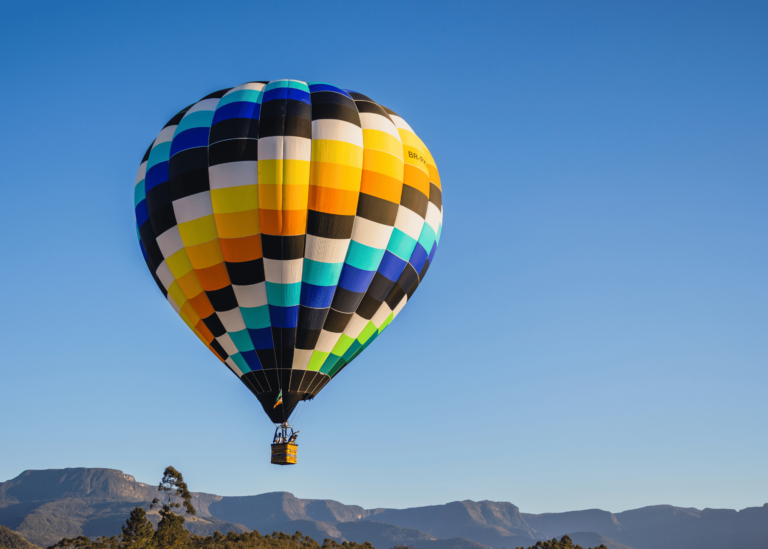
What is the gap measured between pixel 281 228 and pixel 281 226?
Answer: 55 mm

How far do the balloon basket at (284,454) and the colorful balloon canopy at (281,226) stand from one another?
2.73ft

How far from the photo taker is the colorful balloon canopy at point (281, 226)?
71.8ft

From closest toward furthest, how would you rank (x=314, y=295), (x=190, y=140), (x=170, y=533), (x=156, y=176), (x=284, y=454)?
(x=284, y=454) → (x=314, y=295) → (x=190, y=140) → (x=156, y=176) → (x=170, y=533)

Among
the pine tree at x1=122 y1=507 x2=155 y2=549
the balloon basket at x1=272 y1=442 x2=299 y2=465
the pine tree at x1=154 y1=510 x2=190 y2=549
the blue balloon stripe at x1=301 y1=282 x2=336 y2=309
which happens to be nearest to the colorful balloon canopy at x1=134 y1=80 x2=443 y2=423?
the blue balloon stripe at x1=301 y1=282 x2=336 y2=309

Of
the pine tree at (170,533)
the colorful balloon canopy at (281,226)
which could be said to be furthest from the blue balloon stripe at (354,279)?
the pine tree at (170,533)

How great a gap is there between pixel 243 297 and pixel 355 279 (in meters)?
3.25

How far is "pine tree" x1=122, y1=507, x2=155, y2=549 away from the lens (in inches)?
2196

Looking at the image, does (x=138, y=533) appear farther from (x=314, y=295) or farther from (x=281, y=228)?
(x=281, y=228)

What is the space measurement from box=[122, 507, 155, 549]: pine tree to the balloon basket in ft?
125

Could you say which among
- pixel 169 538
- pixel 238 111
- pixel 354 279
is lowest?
pixel 169 538

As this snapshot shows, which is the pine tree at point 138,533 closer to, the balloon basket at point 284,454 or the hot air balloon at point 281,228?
the hot air balloon at point 281,228

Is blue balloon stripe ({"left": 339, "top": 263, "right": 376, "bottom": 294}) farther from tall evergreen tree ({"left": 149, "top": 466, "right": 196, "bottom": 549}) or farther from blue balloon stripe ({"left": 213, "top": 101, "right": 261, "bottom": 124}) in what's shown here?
tall evergreen tree ({"left": 149, "top": 466, "right": 196, "bottom": 549})

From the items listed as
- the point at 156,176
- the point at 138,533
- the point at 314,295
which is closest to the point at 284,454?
the point at 314,295

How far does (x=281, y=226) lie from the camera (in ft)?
71.3
